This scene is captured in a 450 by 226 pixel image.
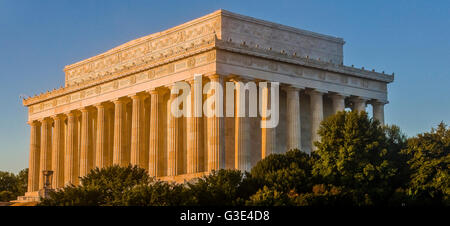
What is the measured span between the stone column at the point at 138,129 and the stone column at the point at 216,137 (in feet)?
43.4

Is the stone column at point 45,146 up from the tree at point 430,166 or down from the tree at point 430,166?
up

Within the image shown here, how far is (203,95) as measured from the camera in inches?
3499

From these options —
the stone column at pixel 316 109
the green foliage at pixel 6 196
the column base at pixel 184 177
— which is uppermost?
the stone column at pixel 316 109

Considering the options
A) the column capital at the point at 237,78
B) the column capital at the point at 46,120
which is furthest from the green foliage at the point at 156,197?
the column capital at the point at 46,120

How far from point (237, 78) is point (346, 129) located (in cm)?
1502

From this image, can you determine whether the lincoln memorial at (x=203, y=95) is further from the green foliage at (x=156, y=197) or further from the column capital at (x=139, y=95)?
the green foliage at (x=156, y=197)

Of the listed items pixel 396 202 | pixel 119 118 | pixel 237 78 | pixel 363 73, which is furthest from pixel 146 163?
pixel 396 202

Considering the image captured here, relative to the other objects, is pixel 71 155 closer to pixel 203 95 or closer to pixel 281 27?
pixel 203 95

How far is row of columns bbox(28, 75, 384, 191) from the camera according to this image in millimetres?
86062

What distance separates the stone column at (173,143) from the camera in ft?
293

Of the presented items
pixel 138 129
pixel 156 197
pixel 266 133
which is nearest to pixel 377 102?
pixel 266 133

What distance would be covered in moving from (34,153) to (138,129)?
91.0ft

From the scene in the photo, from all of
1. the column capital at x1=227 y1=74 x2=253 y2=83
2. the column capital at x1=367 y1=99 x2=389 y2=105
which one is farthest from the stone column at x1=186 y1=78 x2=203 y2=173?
the column capital at x1=367 y1=99 x2=389 y2=105
